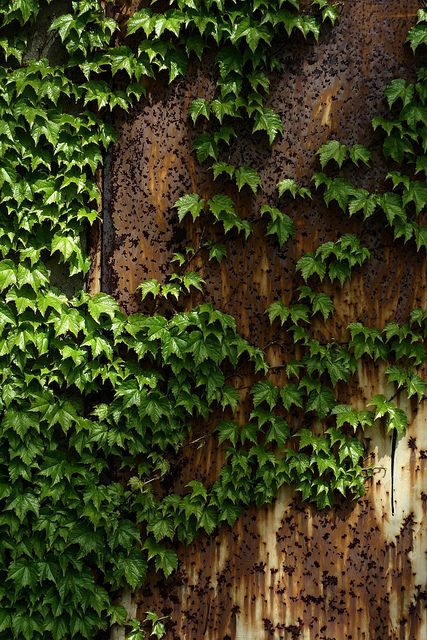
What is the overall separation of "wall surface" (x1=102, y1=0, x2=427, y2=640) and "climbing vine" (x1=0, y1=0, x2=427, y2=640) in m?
0.07

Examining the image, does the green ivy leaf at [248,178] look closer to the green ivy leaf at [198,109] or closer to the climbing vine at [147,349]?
the climbing vine at [147,349]

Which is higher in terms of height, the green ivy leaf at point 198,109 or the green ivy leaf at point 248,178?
the green ivy leaf at point 198,109

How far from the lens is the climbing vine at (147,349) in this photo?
2979 mm

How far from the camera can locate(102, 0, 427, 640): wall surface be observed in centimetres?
302

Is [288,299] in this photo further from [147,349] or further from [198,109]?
[198,109]

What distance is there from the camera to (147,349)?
3016 mm

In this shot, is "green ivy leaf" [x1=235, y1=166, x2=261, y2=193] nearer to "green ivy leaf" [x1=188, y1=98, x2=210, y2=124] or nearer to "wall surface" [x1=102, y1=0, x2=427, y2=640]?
"wall surface" [x1=102, y1=0, x2=427, y2=640]

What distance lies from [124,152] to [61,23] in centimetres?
62

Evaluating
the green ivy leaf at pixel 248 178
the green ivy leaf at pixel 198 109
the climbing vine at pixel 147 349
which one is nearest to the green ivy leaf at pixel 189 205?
the climbing vine at pixel 147 349

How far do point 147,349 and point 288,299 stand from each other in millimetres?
678

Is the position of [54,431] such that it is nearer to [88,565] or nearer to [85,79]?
[88,565]

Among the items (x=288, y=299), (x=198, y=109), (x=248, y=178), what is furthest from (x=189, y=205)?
(x=288, y=299)

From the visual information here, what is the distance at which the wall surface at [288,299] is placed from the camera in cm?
302

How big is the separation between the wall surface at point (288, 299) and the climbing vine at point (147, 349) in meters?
0.07
